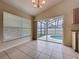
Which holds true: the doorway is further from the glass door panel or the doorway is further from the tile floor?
the tile floor

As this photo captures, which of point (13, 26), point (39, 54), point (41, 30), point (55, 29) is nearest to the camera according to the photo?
point (39, 54)

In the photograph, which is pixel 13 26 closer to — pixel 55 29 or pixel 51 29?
pixel 51 29

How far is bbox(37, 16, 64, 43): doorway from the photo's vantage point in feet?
19.4

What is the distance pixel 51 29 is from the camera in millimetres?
6422

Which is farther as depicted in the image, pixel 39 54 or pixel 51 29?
pixel 51 29

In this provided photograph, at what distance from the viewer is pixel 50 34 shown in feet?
21.5

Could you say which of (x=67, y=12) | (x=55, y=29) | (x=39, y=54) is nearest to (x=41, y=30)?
(x=55, y=29)

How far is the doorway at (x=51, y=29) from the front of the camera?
19.4 ft

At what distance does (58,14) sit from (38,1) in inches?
97.2

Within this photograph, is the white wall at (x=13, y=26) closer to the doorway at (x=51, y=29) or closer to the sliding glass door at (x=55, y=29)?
the doorway at (x=51, y=29)

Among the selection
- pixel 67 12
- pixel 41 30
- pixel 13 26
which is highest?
pixel 67 12

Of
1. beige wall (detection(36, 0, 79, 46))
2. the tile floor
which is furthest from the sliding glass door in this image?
the tile floor

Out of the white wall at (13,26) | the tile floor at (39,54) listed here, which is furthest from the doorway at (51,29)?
the tile floor at (39,54)

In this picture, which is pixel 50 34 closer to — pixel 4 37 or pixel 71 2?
pixel 71 2
